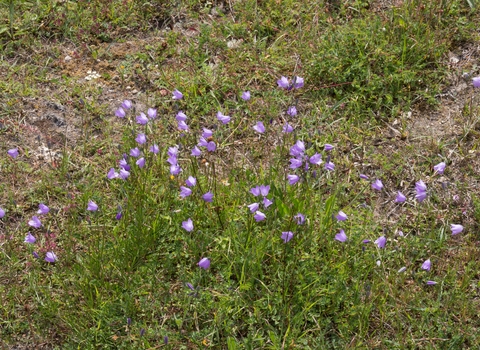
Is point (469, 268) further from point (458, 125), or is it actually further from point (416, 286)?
point (458, 125)

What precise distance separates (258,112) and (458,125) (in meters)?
1.35

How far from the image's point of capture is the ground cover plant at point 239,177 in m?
3.22

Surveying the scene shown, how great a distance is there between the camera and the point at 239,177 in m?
3.83

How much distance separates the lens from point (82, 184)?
392cm

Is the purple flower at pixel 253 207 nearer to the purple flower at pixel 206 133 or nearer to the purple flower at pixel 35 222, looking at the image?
the purple flower at pixel 206 133

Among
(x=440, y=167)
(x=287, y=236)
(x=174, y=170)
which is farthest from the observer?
(x=440, y=167)

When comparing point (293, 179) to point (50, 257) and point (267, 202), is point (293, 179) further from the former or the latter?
point (50, 257)

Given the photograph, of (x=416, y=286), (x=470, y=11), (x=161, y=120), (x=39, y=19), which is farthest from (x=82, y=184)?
(x=470, y=11)

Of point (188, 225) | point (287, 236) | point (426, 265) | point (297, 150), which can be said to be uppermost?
point (297, 150)

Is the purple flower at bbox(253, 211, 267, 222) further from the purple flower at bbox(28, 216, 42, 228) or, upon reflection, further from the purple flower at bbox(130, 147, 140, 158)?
the purple flower at bbox(28, 216, 42, 228)

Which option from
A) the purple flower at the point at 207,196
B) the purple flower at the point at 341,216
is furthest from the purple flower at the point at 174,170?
the purple flower at the point at 341,216

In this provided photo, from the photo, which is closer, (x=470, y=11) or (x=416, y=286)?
(x=416, y=286)

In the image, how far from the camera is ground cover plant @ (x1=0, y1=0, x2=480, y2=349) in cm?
322

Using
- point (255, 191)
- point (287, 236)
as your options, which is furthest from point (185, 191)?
point (287, 236)
